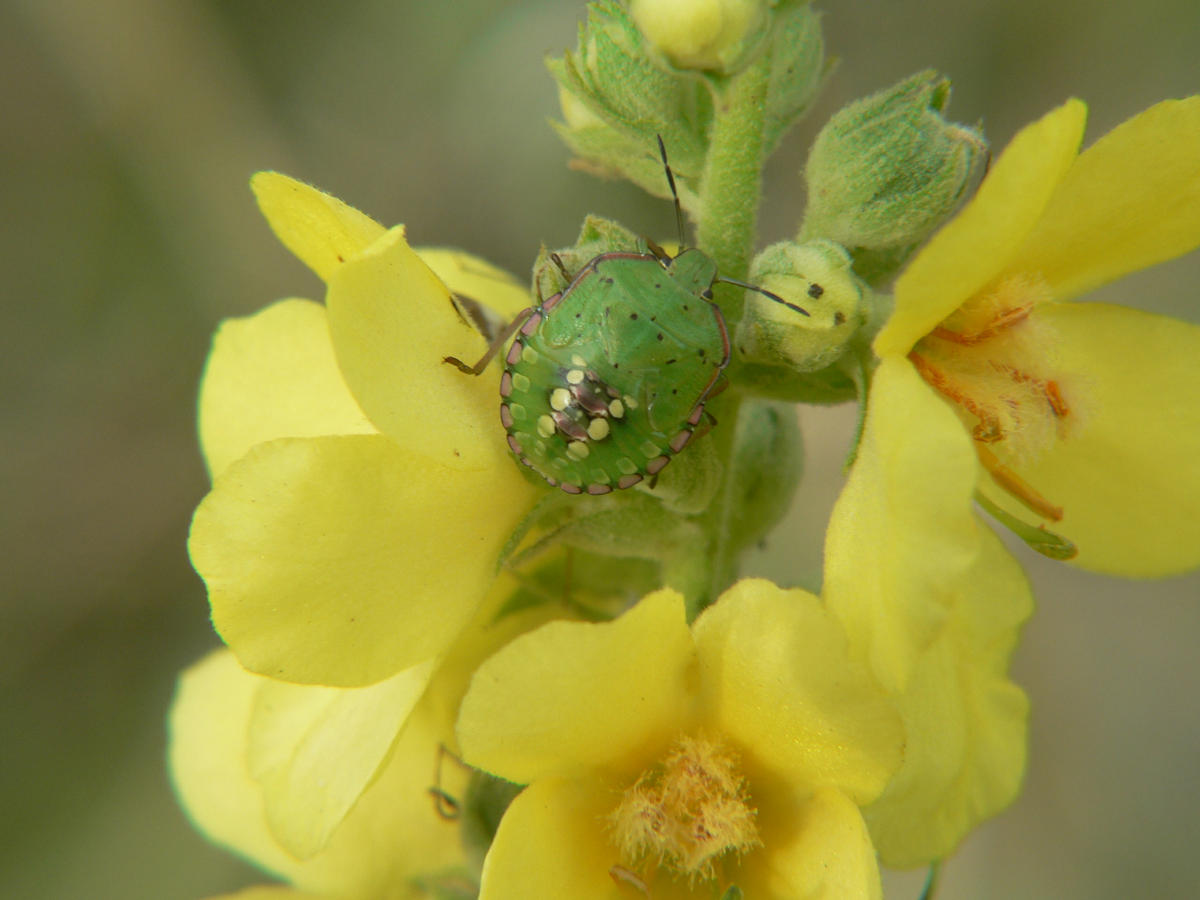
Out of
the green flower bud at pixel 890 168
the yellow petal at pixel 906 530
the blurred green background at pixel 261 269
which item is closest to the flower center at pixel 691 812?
the yellow petal at pixel 906 530

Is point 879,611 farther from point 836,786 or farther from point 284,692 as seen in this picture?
point 284,692

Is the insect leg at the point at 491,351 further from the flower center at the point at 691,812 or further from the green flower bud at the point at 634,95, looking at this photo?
the flower center at the point at 691,812

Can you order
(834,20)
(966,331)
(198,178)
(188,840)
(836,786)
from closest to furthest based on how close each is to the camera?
(836,786) → (966,331) → (188,840) → (198,178) → (834,20)

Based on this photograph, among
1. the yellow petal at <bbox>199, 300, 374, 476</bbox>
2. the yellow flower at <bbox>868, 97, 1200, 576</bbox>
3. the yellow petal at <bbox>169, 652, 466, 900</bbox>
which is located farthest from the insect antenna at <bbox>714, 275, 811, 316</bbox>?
the yellow petal at <bbox>169, 652, 466, 900</bbox>

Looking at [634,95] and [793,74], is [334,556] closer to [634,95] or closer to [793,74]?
[634,95]

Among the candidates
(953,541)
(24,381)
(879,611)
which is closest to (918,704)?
(879,611)

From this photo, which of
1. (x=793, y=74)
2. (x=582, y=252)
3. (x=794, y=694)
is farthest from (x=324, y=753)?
(x=793, y=74)
